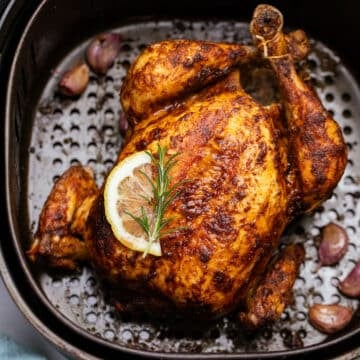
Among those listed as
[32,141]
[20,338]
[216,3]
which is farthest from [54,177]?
[216,3]

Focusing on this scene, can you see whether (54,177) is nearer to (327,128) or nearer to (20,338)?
(20,338)

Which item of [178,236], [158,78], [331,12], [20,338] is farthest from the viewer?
[331,12]

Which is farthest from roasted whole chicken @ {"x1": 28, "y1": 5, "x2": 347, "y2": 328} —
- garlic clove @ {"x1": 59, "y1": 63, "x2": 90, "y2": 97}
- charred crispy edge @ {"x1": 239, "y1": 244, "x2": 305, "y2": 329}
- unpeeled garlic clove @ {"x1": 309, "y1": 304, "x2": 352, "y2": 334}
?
garlic clove @ {"x1": 59, "y1": 63, "x2": 90, "y2": 97}

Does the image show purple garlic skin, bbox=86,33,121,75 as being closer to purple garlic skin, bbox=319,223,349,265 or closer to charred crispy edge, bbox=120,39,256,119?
charred crispy edge, bbox=120,39,256,119

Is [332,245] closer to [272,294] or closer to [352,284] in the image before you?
[352,284]

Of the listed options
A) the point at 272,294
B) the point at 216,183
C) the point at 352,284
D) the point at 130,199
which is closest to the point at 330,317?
the point at 352,284
